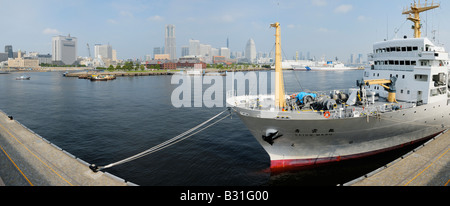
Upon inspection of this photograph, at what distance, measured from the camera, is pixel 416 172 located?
15.0 metres

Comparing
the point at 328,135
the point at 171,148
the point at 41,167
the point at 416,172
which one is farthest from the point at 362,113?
the point at 41,167

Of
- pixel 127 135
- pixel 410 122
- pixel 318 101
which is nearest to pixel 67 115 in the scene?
pixel 127 135

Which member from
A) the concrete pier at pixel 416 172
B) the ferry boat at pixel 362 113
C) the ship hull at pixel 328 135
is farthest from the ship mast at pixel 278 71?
the concrete pier at pixel 416 172

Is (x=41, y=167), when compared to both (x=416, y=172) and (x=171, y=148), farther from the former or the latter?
(x=416, y=172)

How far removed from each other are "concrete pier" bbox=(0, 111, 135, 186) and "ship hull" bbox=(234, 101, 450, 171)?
9.41 metres

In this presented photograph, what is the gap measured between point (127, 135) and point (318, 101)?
773 inches

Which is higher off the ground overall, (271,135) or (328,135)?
(271,135)

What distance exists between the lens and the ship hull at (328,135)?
17734 mm

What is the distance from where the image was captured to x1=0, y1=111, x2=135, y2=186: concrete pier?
47.2ft

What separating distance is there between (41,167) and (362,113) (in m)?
21.1

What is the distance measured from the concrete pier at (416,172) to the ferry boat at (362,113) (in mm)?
3316

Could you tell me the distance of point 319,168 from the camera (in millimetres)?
19828

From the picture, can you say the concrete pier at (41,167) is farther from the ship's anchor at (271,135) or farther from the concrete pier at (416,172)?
the concrete pier at (416,172)

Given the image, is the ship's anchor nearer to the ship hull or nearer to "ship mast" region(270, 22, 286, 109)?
the ship hull
